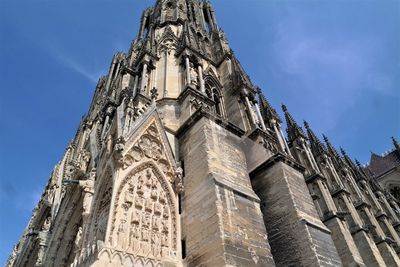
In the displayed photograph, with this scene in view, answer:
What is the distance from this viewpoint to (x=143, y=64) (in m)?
15.2

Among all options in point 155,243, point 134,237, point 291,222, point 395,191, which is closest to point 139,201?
point 134,237

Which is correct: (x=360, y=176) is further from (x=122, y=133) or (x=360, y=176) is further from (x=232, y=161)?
(x=122, y=133)

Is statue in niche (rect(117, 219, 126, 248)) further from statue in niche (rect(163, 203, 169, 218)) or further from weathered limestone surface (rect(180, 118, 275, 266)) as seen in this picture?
weathered limestone surface (rect(180, 118, 275, 266))

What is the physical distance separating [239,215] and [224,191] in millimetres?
686

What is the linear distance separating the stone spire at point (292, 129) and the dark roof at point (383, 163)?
22.5 meters

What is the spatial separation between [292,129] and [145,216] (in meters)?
16.6

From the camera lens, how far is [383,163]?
4288 centimetres

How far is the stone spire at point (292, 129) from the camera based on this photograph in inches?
843

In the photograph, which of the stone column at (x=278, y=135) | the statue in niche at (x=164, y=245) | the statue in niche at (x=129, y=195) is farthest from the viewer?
the stone column at (x=278, y=135)

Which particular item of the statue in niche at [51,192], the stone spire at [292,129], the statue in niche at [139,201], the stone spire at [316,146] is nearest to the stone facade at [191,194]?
the statue in niche at [139,201]

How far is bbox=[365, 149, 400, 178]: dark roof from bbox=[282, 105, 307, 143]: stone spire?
22.5 m

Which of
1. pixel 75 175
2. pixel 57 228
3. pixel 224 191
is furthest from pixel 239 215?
pixel 75 175

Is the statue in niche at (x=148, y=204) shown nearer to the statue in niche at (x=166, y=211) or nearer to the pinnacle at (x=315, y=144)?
the statue in niche at (x=166, y=211)

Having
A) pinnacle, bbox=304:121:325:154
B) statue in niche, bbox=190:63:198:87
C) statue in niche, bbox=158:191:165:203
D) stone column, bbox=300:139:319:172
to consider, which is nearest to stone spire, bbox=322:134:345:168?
pinnacle, bbox=304:121:325:154
